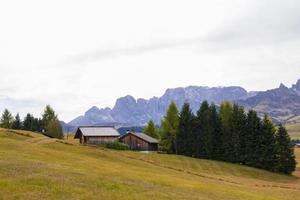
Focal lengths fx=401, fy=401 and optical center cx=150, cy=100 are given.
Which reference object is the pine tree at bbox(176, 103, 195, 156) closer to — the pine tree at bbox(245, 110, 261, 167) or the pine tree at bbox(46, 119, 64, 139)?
the pine tree at bbox(245, 110, 261, 167)

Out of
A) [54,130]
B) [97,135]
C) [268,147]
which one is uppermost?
[54,130]

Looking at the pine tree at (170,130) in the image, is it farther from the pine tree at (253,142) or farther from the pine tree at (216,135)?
the pine tree at (253,142)

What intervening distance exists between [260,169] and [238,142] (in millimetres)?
9964

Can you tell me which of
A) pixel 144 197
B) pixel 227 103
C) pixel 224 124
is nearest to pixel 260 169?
pixel 224 124

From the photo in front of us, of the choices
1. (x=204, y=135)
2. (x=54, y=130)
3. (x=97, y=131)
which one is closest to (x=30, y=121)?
(x=54, y=130)

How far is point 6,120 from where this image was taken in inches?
5650

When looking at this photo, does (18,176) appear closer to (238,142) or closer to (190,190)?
(190,190)

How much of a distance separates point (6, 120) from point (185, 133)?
67284 millimetres

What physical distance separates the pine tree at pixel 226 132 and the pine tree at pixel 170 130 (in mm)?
13499

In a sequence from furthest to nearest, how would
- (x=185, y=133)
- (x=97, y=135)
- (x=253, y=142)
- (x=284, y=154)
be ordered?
(x=185, y=133) → (x=97, y=135) → (x=253, y=142) → (x=284, y=154)

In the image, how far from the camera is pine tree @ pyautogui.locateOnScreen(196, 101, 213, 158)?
370 ft

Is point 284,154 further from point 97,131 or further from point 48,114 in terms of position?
point 48,114

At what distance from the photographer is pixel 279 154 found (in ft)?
348

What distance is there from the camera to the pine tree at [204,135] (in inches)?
4441
